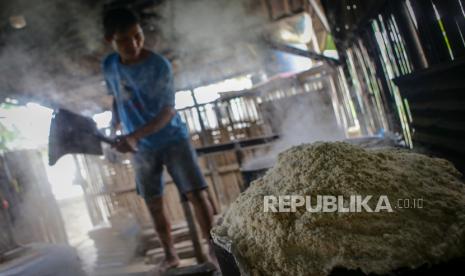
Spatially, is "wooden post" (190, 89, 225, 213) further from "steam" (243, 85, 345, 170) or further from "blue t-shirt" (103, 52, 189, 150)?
"blue t-shirt" (103, 52, 189, 150)

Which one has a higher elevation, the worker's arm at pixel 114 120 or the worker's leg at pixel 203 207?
the worker's arm at pixel 114 120

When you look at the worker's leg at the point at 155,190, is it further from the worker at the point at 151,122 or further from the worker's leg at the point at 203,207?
the worker's leg at the point at 203,207

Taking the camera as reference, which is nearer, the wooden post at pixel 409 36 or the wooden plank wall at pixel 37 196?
the wooden post at pixel 409 36

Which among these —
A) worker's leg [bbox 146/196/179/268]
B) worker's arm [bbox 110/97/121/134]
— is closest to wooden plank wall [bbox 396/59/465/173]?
worker's leg [bbox 146/196/179/268]

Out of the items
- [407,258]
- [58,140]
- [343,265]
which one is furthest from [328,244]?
[58,140]

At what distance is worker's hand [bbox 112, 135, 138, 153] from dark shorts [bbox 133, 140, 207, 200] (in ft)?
0.73

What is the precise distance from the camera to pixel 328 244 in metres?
1.13

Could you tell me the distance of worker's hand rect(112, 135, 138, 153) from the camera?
3402mm

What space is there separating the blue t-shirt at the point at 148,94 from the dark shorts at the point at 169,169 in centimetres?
10

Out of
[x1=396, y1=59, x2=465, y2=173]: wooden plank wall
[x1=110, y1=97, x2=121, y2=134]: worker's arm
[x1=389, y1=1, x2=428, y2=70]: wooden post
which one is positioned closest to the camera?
[x1=396, y1=59, x2=465, y2=173]: wooden plank wall

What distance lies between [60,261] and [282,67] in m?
9.07

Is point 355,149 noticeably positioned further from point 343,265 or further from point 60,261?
point 60,261

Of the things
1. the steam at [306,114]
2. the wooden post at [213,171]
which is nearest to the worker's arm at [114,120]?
the wooden post at [213,171]

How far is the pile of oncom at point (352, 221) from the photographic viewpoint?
40.8 inches
